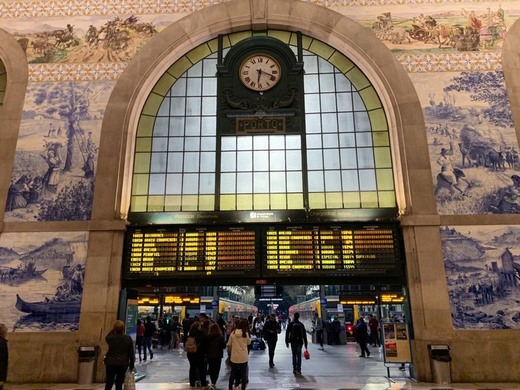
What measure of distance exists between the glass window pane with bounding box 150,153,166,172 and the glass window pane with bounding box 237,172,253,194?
236 centimetres

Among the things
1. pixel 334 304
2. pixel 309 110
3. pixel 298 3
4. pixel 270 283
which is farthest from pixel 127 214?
pixel 334 304

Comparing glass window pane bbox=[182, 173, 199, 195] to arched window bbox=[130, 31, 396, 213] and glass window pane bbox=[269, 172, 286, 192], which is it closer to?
arched window bbox=[130, 31, 396, 213]

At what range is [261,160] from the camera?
12.3 metres

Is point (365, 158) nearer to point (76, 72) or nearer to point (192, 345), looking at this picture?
point (192, 345)

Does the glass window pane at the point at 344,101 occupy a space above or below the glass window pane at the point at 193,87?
below

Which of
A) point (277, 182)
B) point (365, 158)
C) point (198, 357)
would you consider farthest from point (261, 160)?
point (198, 357)

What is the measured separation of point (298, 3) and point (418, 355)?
11054mm

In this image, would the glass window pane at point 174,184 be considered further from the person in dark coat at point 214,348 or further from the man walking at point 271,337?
the man walking at point 271,337

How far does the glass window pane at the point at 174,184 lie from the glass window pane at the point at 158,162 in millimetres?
376

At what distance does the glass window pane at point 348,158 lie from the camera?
39.8ft

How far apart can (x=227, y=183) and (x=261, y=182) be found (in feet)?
3.36

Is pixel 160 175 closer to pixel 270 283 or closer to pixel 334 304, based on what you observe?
pixel 270 283

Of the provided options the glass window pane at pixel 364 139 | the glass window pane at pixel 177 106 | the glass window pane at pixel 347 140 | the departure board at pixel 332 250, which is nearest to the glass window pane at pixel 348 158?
the glass window pane at pixel 347 140

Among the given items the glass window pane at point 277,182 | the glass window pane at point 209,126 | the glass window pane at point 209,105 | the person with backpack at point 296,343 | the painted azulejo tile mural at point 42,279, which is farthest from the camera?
the glass window pane at point 209,105
